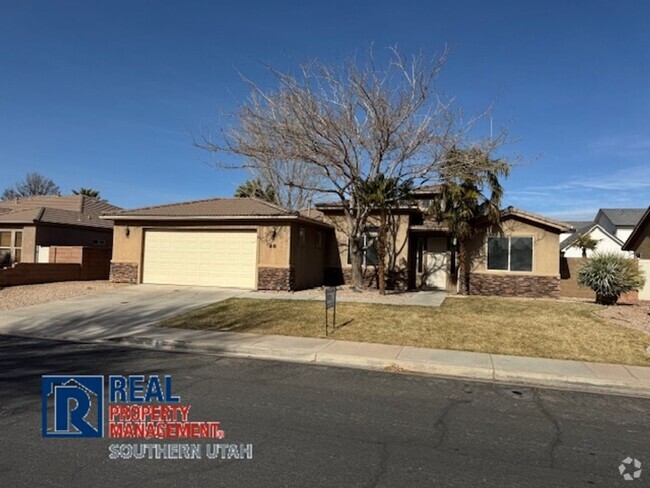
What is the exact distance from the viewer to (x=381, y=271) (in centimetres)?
1712

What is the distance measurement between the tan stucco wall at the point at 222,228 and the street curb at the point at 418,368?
824cm

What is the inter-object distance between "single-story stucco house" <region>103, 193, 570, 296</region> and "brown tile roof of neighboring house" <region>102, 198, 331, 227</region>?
0.04 meters

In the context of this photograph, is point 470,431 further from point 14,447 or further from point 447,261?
point 447,261

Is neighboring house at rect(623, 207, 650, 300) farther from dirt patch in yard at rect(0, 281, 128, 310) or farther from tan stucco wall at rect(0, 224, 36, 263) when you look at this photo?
tan stucco wall at rect(0, 224, 36, 263)

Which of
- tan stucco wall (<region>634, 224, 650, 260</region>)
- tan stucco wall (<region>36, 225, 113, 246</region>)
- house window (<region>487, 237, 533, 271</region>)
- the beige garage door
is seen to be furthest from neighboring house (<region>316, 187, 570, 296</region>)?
tan stucco wall (<region>36, 225, 113, 246</region>)

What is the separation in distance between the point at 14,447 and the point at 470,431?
451 centimetres

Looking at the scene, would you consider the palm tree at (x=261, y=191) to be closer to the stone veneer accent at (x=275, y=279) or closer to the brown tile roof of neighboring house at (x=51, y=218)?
the brown tile roof of neighboring house at (x=51, y=218)

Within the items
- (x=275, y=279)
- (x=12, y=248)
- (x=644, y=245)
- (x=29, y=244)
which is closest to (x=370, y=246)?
(x=275, y=279)

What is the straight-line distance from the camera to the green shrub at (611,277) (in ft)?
47.9

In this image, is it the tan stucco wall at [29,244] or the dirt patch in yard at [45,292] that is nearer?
the dirt patch in yard at [45,292]

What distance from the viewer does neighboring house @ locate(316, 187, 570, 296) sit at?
18797 millimetres

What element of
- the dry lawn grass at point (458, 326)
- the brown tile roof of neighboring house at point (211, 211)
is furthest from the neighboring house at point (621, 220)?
the brown tile roof of neighboring house at point (211, 211)

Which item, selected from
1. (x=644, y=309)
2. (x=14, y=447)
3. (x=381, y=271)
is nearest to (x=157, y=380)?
(x=14, y=447)

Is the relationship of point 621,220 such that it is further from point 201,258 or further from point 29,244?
point 29,244
